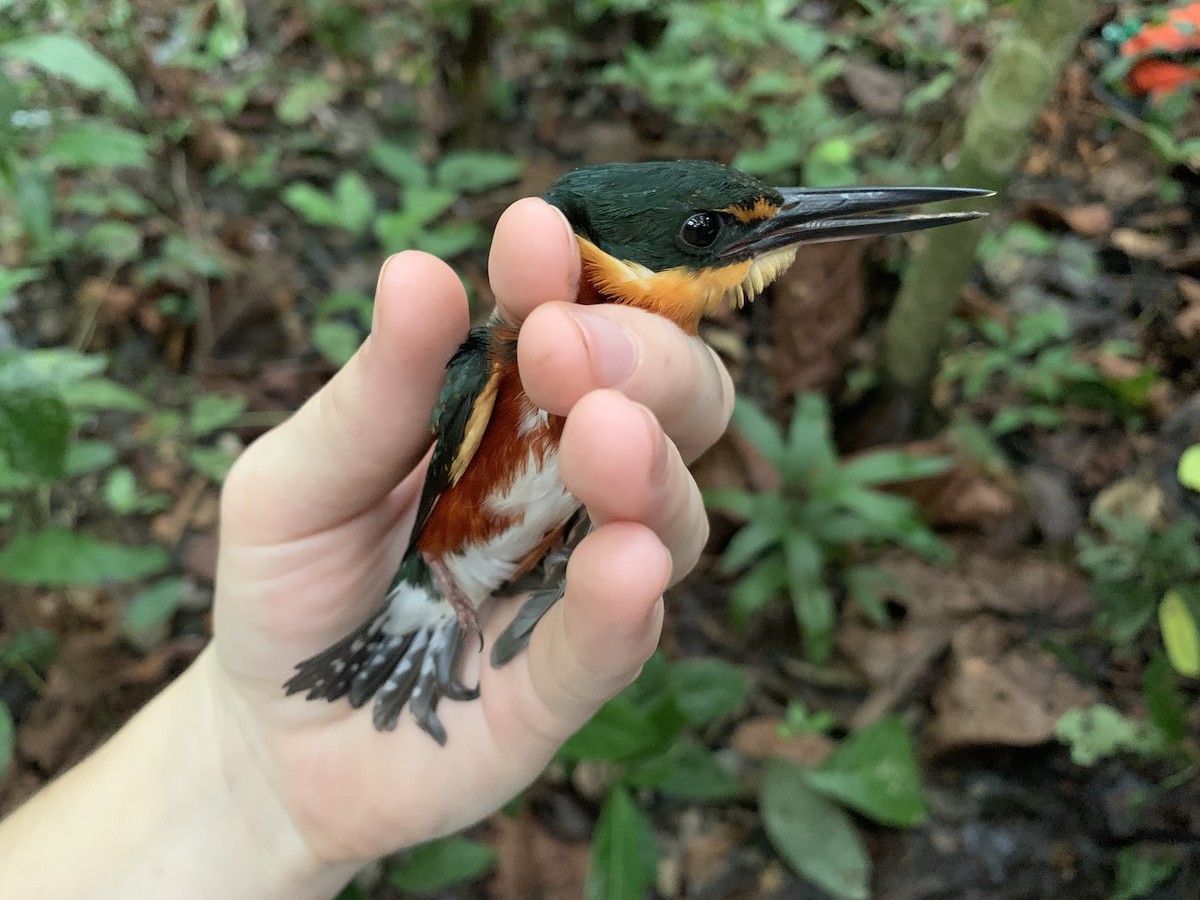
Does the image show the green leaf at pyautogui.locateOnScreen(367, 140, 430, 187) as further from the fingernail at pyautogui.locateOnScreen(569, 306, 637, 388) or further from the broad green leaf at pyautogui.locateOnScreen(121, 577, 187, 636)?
the fingernail at pyautogui.locateOnScreen(569, 306, 637, 388)

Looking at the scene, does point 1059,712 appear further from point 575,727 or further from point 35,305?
point 35,305

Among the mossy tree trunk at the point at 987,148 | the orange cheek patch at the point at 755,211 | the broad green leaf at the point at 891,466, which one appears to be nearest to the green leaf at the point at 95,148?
the orange cheek patch at the point at 755,211

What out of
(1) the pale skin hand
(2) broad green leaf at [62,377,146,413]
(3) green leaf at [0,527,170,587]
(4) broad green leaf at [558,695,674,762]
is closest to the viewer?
(1) the pale skin hand

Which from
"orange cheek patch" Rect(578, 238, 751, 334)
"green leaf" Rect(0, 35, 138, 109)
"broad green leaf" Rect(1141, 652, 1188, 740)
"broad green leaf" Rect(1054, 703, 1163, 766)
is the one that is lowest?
"broad green leaf" Rect(1054, 703, 1163, 766)

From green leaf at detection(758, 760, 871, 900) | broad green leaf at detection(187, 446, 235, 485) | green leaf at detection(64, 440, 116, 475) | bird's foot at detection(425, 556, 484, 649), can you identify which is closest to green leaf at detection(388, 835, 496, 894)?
bird's foot at detection(425, 556, 484, 649)

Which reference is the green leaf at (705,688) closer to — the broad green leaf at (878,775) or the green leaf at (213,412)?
the broad green leaf at (878,775)

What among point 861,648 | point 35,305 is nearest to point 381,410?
point 861,648

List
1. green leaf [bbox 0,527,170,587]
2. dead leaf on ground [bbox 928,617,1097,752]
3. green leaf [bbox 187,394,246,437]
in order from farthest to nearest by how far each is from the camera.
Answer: green leaf [bbox 187,394,246,437], dead leaf on ground [bbox 928,617,1097,752], green leaf [bbox 0,527,170,587]
